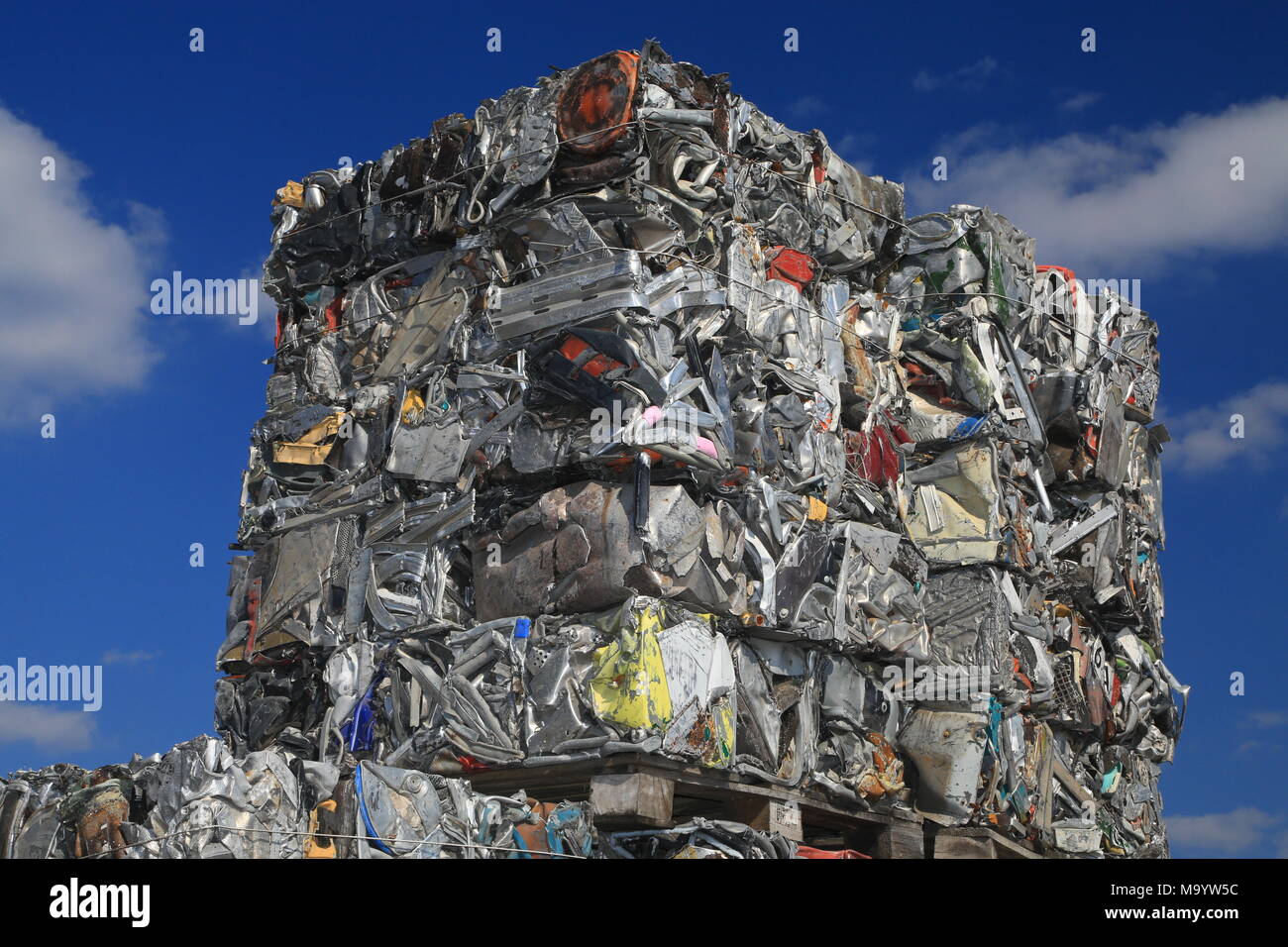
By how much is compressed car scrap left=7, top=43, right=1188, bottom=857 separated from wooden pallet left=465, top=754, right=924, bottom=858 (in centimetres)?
17

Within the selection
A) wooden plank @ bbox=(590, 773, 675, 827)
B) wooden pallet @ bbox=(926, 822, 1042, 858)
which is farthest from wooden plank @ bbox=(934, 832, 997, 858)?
wooden plank @ bbox=(590, 773, 675, 827)

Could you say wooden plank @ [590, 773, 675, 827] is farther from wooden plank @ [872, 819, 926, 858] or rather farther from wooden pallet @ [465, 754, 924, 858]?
wooden plank @ [872, 819, 926, 858]

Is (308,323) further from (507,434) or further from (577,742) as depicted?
(577,742)

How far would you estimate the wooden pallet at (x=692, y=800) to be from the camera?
41.9 ft

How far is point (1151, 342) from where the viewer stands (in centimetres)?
2152

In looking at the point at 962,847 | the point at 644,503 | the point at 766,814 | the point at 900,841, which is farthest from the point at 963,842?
the point at 644,503

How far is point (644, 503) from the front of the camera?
13445 millimetres

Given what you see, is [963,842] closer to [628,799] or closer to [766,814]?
[766,814]

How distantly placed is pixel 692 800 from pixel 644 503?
3.18 m

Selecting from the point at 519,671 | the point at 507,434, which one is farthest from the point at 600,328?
the point at 519,671

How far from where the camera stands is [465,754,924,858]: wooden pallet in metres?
12.8

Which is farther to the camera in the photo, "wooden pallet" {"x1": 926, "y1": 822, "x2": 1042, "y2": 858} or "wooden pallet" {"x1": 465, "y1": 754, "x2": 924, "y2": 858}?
"wooden pallet" {"x1": 926, "y1": 822, "x2": 1042, "y2": 858}

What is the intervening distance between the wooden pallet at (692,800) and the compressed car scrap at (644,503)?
166 millimetres
